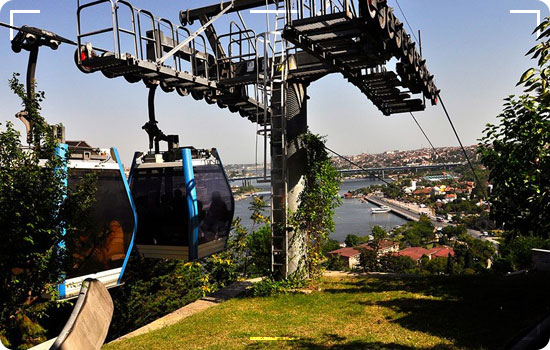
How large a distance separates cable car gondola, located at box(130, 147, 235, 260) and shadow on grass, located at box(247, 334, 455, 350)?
2.75 metres

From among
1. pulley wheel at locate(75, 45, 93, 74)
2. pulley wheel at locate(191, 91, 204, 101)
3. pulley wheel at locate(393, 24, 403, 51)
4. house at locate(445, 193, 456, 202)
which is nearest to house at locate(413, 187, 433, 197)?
house at locate(445, 193, 456, 202)

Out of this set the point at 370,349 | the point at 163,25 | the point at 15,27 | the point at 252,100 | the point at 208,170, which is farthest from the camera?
the point at 252,100

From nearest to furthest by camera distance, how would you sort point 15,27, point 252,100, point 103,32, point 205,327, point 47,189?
point 47,189 < point 15,27 < point 103,32 < point 205,327 < point 252,100

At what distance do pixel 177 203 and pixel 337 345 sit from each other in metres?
3.92

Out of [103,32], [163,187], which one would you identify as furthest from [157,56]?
[163,187]

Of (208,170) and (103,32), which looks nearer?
(103,32)

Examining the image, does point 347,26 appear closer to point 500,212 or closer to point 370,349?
point 370,349

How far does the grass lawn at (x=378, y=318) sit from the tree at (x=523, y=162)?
144 centimetres

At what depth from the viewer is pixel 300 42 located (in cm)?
609

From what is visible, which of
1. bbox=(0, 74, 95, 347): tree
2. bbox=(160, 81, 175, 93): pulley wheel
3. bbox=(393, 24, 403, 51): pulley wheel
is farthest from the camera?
bbox=(160, 81, 175, 93): pulley wheel

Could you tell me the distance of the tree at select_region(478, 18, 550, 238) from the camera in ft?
20.3

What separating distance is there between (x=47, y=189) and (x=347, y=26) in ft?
14.0

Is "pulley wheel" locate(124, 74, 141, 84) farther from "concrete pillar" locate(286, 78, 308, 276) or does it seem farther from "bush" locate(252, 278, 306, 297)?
"bush" locate(252, 278, 306, 297)

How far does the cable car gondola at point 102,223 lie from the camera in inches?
220
